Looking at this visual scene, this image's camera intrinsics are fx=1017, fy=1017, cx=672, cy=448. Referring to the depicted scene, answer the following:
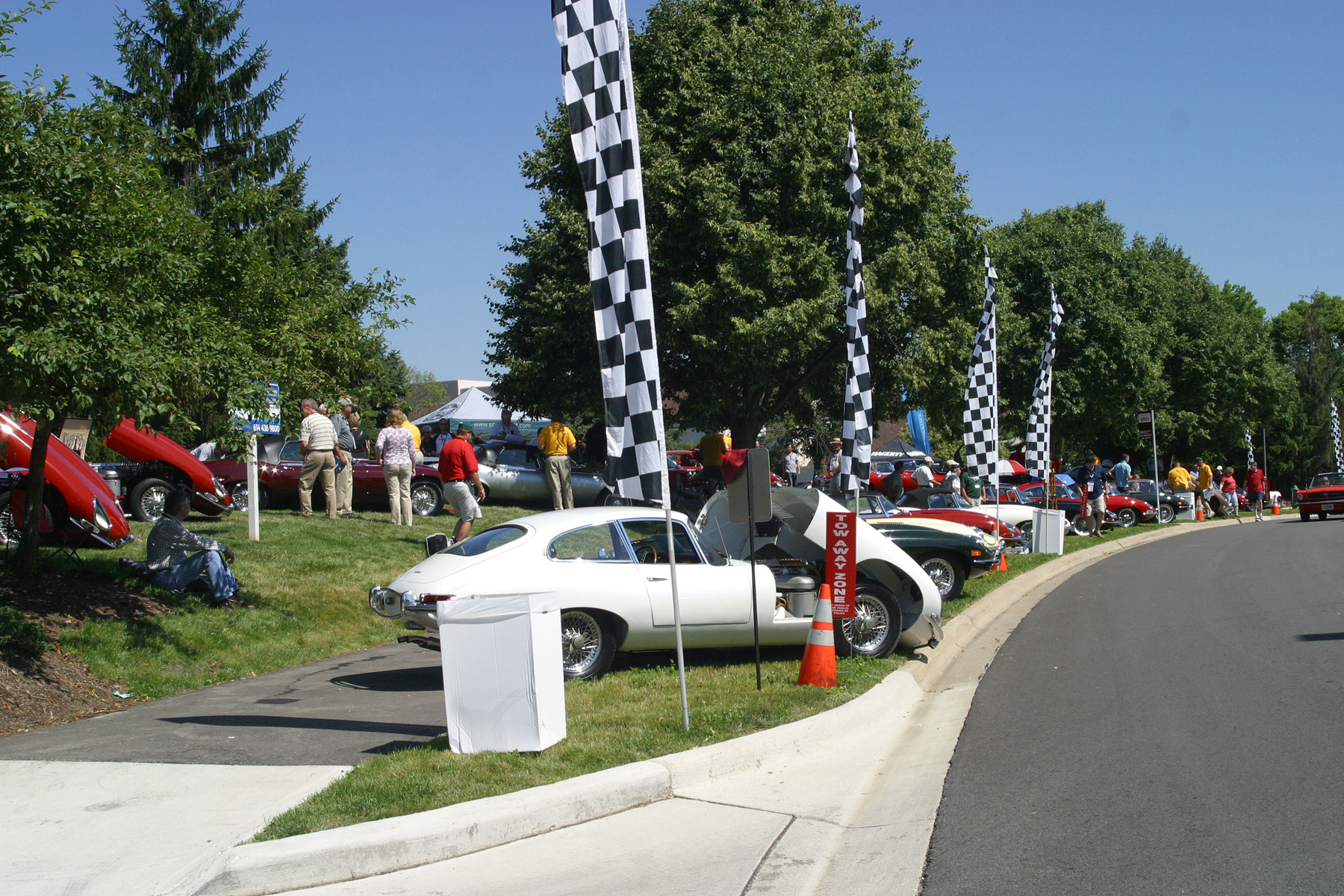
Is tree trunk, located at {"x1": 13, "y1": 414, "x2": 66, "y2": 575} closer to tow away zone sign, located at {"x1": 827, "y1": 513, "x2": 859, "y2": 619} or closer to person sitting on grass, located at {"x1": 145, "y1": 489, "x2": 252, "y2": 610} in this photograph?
person sitting on grass, located at {"x1": 145, "y1": 489, "x2": 252, "y2": 610}

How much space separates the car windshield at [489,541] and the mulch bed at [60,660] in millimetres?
2890

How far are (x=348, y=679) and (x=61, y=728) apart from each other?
7.89ft

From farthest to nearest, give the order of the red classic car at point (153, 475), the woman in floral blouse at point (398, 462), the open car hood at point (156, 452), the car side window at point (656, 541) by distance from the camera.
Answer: the woman in floral blouse at point (398, 462)
the red classic car at point (153, 475)
the open car hood at point (156, 452)
the car side window at point (656, 541)

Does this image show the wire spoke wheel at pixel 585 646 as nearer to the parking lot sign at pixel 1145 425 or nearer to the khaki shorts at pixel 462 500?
the khaki shorts at pixel 462 500

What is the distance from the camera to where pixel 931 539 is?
519 inches

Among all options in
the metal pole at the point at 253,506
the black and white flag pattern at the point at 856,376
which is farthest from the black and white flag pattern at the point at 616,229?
the metal pole at the point at 253,506

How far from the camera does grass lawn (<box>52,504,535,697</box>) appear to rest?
29.2 ft

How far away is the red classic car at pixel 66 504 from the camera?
11.4 metres

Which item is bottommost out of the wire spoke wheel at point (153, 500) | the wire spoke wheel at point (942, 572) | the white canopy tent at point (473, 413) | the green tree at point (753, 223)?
the wire spoke wheel at point (942, 572)

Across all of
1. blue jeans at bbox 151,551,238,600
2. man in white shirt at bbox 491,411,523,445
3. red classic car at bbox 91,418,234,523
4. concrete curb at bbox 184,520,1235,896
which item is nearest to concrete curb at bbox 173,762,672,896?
concrete curb at bbox 184,520,1235,896

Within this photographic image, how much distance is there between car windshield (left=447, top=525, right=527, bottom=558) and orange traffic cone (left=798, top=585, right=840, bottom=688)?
256 centimetres

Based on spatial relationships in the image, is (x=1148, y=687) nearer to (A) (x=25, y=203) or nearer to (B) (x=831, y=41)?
(A) (x=25, y=203)

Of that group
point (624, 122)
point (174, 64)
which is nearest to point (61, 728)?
point (624, 122)

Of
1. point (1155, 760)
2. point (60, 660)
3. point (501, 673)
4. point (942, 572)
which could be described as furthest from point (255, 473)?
point (1155, 760)
